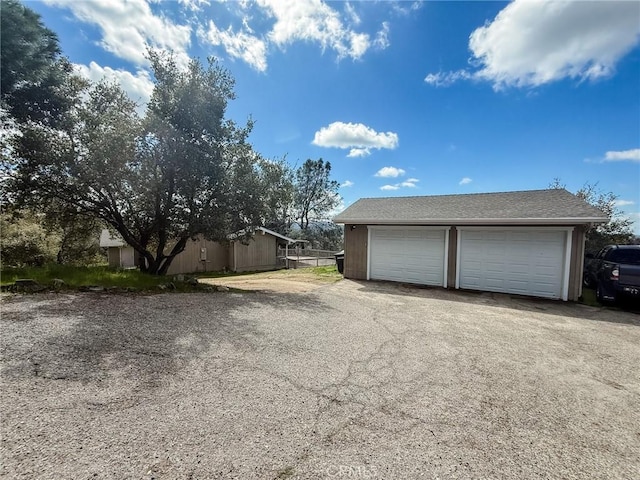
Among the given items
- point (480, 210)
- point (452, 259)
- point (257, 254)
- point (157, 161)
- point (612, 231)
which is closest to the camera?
point (157, 161)

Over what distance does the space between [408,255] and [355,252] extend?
6.82 feet

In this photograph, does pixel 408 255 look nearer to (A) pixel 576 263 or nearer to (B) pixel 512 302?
(B) pixel 512 302

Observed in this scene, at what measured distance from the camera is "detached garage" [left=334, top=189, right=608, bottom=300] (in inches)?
335

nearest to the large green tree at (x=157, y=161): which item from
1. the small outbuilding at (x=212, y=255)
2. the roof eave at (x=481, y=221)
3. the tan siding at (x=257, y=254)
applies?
the roof eave at (x=481, y=221)

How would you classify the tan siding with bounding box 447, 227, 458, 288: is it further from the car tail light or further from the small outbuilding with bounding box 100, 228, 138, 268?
the small outbuilding with bounding box 100, 228, 138, 268

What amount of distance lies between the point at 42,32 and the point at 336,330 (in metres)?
8.39

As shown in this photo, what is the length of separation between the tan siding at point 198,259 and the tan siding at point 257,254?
3.50ft

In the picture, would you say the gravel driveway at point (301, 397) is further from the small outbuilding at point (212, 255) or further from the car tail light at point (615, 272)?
the small outbuilding at point (212, 255)

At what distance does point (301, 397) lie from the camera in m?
2.87

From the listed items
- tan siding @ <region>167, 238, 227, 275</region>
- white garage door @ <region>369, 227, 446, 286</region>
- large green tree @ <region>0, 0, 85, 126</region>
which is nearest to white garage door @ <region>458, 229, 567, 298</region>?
white garage door @ <region>369, 227, 446, 286</region>

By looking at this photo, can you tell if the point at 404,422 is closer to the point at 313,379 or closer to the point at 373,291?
the point at 313,379

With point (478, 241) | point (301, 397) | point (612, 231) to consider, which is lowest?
point (301, 397)

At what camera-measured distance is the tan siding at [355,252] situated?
38.1 ft

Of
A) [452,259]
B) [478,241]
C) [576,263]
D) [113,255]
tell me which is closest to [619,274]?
[576,263]
